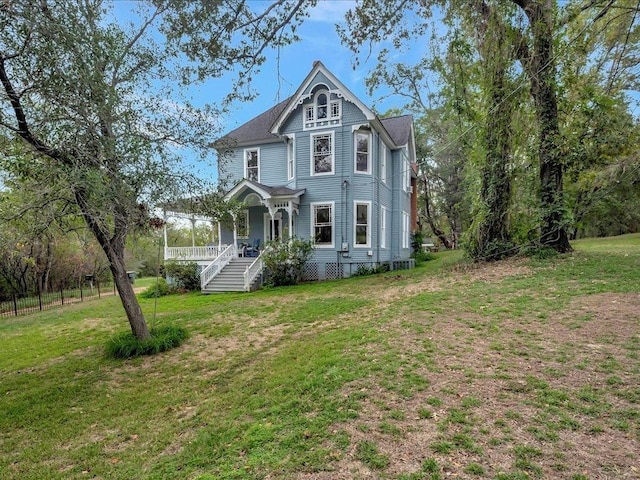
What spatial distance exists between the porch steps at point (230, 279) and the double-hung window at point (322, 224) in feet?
10.6

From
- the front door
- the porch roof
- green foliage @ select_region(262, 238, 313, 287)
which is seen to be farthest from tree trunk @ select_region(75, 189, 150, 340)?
the front door

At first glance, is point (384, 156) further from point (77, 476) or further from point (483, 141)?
point (77, 476)

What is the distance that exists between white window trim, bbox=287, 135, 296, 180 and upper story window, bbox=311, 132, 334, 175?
0.89 meters

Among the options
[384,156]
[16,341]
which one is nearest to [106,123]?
[16,341]

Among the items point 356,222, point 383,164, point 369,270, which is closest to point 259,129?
point 383,164

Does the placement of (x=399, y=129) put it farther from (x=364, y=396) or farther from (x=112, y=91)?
(x=364, y=396)

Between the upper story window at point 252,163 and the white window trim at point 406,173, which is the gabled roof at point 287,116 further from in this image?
the white window trim at point 406,173

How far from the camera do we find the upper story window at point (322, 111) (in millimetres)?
15180

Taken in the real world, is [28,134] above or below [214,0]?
below

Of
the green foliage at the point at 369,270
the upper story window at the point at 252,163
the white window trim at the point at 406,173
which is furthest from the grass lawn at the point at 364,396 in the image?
the white window trim at the point at 406,173

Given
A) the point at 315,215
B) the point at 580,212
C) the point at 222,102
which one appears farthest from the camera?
the point at 315,215

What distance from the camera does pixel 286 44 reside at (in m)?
6.20

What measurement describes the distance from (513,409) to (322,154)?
44.2 feet

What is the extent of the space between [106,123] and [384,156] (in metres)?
13.9
